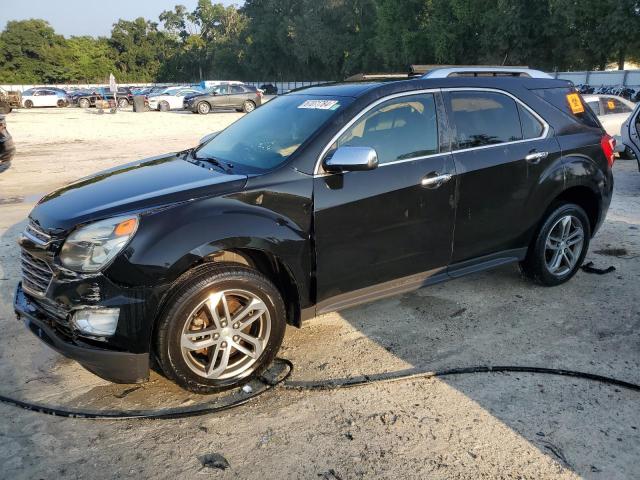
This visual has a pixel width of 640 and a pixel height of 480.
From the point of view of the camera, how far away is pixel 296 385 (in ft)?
10.9

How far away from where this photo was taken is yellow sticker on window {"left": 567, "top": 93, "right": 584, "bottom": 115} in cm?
475

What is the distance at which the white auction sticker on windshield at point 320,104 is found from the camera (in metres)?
3.72

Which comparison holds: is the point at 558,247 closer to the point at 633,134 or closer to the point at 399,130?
the point at 399,130

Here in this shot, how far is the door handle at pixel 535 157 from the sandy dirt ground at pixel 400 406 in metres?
1.22

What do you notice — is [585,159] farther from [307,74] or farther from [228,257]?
[307,74]

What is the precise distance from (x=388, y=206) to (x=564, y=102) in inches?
89.4

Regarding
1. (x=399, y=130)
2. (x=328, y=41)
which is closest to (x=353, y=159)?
(x=399, y=130)

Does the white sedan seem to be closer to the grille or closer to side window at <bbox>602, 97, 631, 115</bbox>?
side window at <bbox>602, 97, 631, 115</bbox>

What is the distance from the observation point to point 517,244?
448 cm

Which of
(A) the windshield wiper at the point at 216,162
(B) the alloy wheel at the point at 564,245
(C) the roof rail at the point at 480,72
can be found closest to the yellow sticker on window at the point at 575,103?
(C) the roof rail at the point at 480,72

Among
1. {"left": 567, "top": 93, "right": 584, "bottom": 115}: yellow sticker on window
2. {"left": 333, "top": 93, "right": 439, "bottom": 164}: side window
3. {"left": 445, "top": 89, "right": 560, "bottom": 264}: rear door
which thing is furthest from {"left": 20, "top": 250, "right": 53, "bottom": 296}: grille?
{"left": 567, "top": 93, "right": 584, "bottom": 115}: yellow sticker on window

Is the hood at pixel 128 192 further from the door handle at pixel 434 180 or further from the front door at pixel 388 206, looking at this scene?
the door handle at pixel 434 180

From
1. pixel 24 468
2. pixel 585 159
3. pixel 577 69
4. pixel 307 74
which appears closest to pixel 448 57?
pixel 577 69

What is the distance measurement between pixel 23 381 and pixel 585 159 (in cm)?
478
